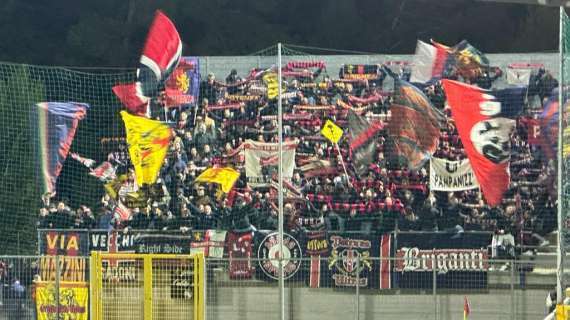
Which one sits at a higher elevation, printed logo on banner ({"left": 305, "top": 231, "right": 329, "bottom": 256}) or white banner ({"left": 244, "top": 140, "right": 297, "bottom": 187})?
white banner ({"left": 244, "top": 140, "right": 297, "bottom": 187})

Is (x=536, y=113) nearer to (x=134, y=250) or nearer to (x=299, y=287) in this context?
(x=299, y=287)

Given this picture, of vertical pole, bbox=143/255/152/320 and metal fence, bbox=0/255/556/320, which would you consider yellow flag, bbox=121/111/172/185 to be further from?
vertical pole, bbox=143/255/152/320

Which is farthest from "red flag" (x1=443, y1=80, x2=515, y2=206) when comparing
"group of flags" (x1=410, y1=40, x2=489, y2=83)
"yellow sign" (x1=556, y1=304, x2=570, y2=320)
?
"yellow sign" (x1=556, y1=304, x2=570, y2=320)

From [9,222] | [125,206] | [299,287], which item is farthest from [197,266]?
[9,222]

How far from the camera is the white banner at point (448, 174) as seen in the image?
62.0 ft

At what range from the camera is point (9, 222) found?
21516 mm

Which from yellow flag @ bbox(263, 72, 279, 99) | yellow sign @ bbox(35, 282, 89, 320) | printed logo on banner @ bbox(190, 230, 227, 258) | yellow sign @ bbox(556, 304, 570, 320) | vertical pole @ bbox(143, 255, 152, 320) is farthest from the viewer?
yellow flag @ bbox(263, 72, 279, 99)

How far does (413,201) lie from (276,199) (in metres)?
2.43

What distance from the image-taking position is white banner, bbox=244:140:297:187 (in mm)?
19031

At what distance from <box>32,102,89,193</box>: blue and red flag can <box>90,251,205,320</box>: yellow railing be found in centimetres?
372

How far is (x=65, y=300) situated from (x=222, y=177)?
146 inches

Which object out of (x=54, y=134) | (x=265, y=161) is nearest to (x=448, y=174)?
(x=265, y=161)

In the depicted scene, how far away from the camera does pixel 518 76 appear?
63.1 ft

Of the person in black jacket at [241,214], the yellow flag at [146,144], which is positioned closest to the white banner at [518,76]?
the person in black jacket at [241,214]
